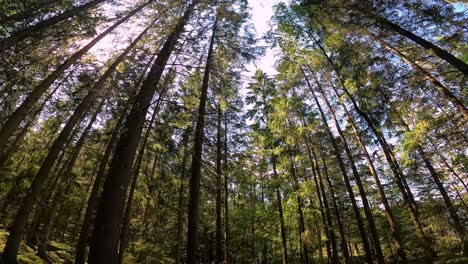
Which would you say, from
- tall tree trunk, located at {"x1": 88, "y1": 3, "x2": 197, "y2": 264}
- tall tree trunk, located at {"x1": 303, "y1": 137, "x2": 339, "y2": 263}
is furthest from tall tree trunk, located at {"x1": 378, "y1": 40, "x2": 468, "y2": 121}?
tall tree trunk, located at {"x1": 88, "y1": 3, "x2": 197, "y2": 264}

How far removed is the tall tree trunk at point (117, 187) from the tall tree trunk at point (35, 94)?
454cm

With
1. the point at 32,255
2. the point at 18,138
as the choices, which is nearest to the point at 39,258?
the point at 32,255

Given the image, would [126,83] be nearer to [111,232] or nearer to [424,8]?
[111,232]

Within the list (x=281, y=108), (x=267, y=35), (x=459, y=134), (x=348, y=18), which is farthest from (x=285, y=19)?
(x=459, y=134)

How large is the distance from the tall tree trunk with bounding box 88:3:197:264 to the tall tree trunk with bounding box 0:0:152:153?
4.54 m

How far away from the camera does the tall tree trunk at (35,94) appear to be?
769cm

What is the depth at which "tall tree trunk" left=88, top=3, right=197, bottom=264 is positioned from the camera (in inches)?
166

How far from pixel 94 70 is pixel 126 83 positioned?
3.60 metres

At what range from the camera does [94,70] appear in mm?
9578

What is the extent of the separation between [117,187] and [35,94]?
6.12 m

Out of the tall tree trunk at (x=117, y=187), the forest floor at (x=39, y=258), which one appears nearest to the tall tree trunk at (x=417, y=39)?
the tall tree trunk at (x=117, y=187)

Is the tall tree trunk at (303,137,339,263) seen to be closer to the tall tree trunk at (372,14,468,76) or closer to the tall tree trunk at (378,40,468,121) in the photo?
the tall tree trunk at (378,40,468,121)

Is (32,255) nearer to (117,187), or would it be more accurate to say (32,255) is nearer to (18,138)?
(18,138)

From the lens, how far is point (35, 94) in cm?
861
